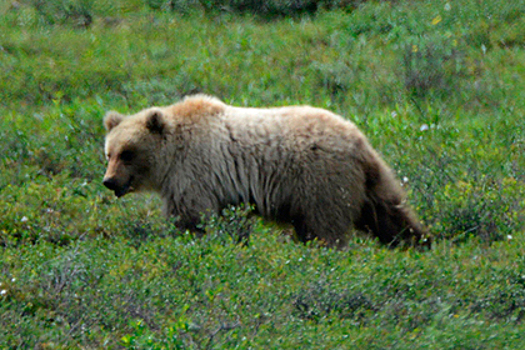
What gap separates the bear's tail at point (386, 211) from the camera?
690 cm

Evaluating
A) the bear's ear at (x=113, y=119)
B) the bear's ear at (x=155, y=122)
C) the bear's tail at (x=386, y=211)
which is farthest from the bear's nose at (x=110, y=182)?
the bear's tail at (x=386, y=211)

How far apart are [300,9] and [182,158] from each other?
286 inches

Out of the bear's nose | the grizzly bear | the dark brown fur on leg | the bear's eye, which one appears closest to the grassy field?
the dark brown fur on leg

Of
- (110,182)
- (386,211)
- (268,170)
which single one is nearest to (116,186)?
(110,182)

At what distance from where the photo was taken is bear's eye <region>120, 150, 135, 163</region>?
7152 mm

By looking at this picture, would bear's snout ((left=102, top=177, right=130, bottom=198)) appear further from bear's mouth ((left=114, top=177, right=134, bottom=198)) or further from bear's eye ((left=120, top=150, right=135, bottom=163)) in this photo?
bear's eye ((left=120, top=150, right=135, bottom=163))

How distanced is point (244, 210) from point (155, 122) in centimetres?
110

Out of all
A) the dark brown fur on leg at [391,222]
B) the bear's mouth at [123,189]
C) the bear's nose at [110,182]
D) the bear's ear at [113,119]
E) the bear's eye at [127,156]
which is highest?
the bear's ear at [113,119]

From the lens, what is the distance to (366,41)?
40.0 ft

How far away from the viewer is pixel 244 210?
7.05 m

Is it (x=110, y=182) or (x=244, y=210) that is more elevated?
(x=110, y=182)

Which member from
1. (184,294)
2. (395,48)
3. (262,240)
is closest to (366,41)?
(395,48)

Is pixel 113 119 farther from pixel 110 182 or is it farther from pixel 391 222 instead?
pixel 391 222

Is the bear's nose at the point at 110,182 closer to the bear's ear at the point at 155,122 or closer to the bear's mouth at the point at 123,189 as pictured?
the bear's mouth at the point at 123,189
